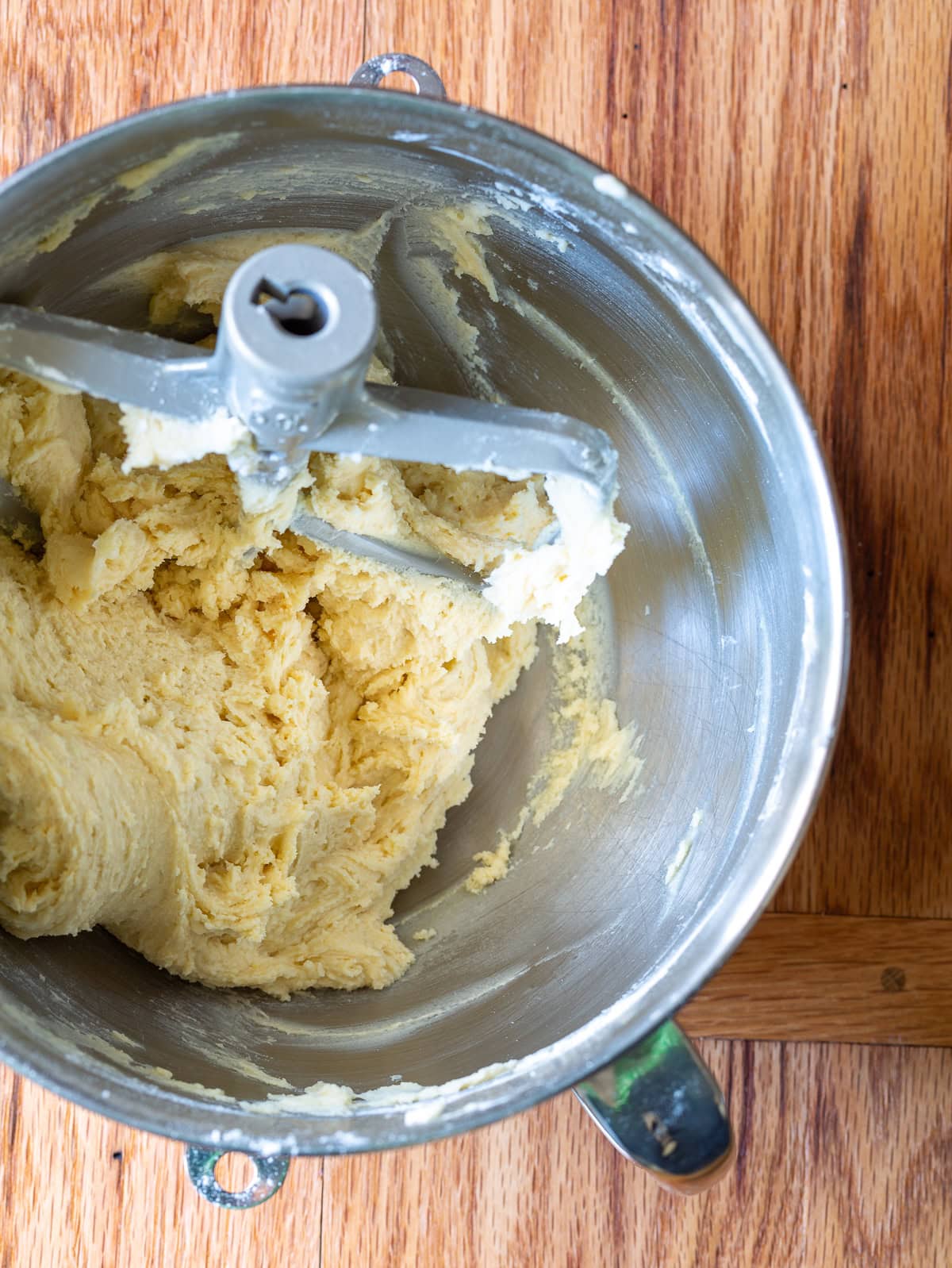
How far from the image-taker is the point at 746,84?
3.49 feet

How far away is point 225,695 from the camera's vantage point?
949 mm

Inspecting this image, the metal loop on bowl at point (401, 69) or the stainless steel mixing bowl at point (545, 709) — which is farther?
the metal loop on bowl at point (401, 69)

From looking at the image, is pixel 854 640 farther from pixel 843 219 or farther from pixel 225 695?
pixel 225 695

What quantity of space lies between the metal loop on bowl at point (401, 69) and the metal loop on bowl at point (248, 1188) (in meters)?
0.81

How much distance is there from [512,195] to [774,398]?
0.76ft

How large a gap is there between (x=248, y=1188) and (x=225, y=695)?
0.39 meters

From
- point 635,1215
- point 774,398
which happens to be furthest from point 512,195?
point 635,1215

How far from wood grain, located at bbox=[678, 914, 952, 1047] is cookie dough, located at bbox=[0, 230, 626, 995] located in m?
0.31

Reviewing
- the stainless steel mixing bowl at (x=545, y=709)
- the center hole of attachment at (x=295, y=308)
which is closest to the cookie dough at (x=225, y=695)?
the stainless steel mixing bowl at (x=545, y=709)

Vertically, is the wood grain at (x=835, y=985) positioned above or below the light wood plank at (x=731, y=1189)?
above

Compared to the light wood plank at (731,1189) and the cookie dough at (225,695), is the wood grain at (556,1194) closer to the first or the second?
the light wood plank at (731,1189)

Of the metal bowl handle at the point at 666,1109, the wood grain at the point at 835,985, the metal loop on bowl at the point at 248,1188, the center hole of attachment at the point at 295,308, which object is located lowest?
the metal loop on bowl at the point at 248,1188

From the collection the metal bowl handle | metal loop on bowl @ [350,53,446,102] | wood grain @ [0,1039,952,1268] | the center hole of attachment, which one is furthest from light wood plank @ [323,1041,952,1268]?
metal loop on bowl @ [350,53,446,102]

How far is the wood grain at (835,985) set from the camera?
1.04 meters
